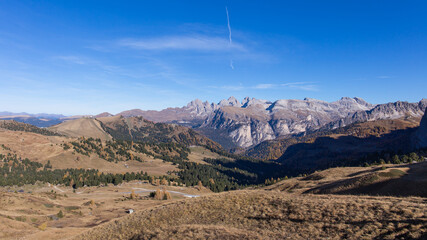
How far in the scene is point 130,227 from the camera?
144 ft

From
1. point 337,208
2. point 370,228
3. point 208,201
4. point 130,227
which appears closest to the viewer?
point 370,228

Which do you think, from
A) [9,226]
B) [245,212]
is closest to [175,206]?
[245,212]

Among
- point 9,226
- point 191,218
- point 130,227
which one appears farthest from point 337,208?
point 9,226

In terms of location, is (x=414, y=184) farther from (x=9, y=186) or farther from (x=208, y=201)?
(x=9, y=186)

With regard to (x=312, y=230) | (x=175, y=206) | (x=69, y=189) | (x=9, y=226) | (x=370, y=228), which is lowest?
(x=69, y=189)

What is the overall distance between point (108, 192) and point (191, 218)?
127m

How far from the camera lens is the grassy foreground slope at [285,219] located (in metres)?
23.7

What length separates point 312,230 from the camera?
26.6m

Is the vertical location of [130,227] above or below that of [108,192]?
above

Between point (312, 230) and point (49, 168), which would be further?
point (49, 168)

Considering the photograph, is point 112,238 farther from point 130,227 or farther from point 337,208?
point 337,208

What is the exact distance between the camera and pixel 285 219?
31359mm

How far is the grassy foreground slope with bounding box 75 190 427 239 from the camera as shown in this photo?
23.7 metres

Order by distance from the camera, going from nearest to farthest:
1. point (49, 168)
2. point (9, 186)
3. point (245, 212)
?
point (245, 212) → point (9, 186) → point (49, 168)
